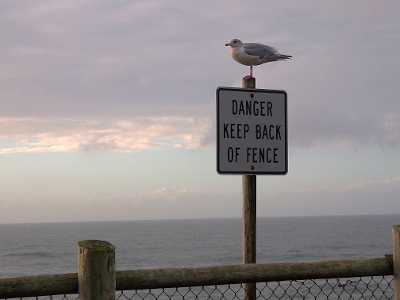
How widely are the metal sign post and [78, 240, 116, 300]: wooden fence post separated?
138 centimetres

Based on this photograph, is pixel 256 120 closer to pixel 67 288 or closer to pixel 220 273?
pixel 220 273

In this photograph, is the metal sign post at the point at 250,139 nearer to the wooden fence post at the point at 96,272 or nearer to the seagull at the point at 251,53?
the seagull at the point at 251,53

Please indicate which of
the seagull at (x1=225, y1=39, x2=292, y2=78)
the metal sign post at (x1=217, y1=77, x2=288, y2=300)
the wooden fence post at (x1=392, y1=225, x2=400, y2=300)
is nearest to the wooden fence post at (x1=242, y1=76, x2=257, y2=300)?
the metal sign post at (x1=217, y1=77, x2=288, y2=300)

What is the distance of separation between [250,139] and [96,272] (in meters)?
1.84

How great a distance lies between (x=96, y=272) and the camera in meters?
3.23

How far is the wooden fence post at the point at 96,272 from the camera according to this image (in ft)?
10.6

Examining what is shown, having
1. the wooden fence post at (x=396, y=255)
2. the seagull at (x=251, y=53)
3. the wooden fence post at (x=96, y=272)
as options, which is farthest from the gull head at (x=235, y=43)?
the wooden fence post at (x=96, y=272)

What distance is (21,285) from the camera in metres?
3.32

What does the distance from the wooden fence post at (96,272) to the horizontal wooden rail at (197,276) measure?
0.17 metres

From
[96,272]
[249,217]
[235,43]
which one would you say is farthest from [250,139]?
[235,43]

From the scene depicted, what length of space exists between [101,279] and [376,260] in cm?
241

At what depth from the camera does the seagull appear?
17.8 ft

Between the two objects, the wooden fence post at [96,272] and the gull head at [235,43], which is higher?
the gull head at [235,43]

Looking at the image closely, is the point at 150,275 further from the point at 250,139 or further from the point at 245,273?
the point at 250,139
